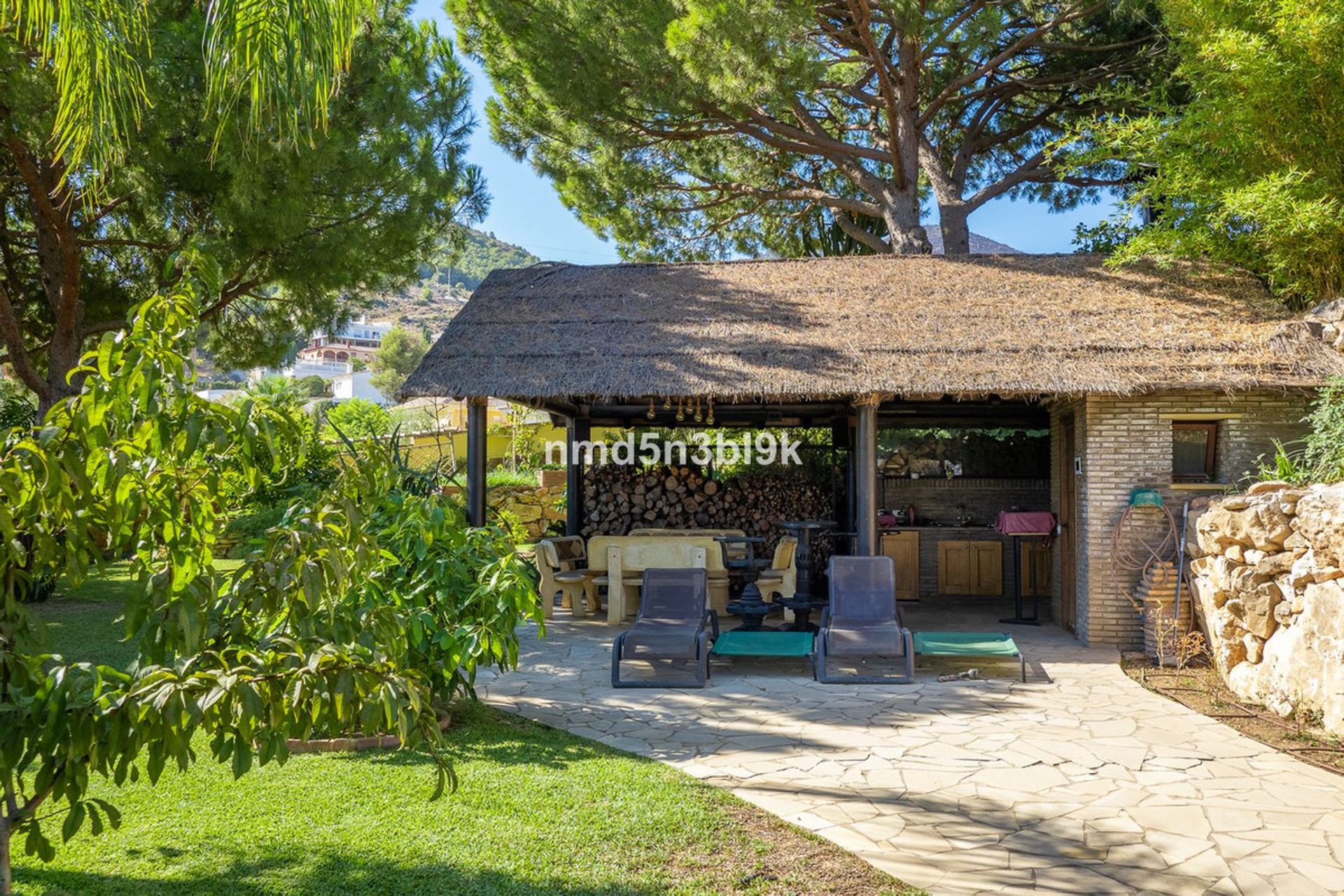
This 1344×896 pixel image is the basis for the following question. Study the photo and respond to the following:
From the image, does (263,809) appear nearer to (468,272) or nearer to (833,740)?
(833,740)

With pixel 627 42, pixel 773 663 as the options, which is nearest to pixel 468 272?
pixel 627 42

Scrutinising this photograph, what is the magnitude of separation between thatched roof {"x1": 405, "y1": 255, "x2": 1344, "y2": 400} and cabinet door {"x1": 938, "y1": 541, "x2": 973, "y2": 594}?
12.2 ft

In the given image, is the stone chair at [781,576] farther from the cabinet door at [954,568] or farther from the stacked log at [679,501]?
the cabinet door at [954,568]

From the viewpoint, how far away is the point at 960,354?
29.9 feet

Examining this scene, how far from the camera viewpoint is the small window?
8938mm

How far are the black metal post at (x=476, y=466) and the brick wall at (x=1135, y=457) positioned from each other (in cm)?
617

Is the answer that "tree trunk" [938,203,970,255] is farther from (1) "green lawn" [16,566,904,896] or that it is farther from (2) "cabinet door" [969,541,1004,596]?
(1) "green lawn" [16,566,904,896]

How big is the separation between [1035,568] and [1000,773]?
22.4 ft

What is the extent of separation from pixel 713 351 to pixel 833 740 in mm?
4832

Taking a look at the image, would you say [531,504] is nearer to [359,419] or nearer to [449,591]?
[359,419]

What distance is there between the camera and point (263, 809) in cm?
445

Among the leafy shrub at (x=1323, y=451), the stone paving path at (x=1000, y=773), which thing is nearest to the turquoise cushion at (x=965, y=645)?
the stone paving path at (x=1000, y=773)

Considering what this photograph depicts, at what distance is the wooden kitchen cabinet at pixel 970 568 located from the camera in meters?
12.3

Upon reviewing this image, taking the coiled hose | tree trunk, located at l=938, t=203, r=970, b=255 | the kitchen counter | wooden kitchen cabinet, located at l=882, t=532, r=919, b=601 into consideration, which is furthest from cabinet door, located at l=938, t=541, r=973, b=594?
tree trunk, located at l=938, t=203, r=970, b=255
